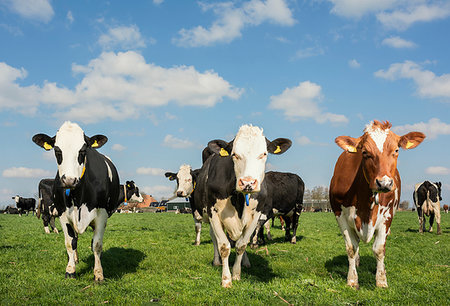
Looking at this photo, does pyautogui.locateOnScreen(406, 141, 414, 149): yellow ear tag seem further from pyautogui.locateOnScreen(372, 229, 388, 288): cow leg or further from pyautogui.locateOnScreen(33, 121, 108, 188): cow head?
pyautogui.locateOnScreen(33, 121, 108, 188): cow head

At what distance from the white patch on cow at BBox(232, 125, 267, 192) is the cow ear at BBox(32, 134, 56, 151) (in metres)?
3.49

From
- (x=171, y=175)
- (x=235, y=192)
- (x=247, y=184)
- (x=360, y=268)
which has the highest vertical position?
(x=171, y=175)

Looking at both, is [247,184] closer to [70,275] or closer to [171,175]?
[70,275]

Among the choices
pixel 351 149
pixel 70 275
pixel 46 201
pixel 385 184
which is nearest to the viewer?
pixel 385 184

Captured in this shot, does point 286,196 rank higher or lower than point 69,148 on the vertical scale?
lower

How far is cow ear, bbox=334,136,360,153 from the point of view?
6301mm

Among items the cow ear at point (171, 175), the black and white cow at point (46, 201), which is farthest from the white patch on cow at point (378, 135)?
the black and white cow at point (46, 201)

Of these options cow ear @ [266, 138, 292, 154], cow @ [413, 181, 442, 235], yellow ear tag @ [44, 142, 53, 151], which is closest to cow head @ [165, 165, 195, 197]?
yellow ear tag @ [44, 142, 53, 151]

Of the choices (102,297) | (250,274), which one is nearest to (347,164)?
(250,274)

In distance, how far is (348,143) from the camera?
20.9 feet

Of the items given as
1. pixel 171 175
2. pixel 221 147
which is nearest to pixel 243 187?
Result: pixel 221 147

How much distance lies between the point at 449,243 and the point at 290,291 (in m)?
9.90

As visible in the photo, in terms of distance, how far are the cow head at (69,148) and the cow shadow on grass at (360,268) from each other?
5304 mm

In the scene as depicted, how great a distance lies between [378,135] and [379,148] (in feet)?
0.81
